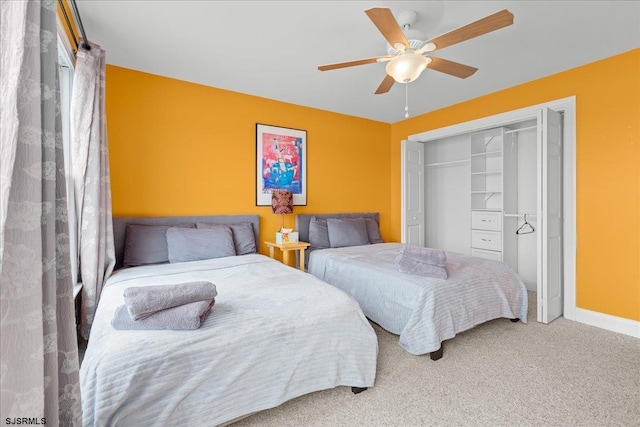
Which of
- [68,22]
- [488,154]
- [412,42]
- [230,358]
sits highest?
[68,22]

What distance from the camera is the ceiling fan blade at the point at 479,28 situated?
1.62 m

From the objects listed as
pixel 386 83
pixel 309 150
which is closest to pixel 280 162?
pixel 309 150

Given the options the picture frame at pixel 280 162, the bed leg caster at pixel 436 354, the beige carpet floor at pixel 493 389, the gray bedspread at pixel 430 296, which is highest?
the picture frame at pixel 280 162

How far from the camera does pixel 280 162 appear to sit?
4051mm

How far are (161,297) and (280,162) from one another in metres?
2.79

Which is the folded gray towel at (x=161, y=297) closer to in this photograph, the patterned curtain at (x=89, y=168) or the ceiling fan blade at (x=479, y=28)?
the patterned curtain at (x=89, y=168)

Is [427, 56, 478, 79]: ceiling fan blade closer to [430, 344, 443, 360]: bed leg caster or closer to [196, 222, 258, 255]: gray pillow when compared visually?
[430, 344, 443, 360]: bed leg caster

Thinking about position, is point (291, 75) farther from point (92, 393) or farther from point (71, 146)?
point (92, 393)

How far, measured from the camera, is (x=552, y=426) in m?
1.61

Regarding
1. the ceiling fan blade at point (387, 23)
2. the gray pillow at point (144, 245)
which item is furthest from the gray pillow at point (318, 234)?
the ceiling fan blade at point (387, 23)

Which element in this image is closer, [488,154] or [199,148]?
[199,148]

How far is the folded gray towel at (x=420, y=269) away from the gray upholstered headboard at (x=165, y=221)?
193 cm

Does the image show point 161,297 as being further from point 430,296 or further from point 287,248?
point 287,248

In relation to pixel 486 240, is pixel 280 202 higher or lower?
higher
